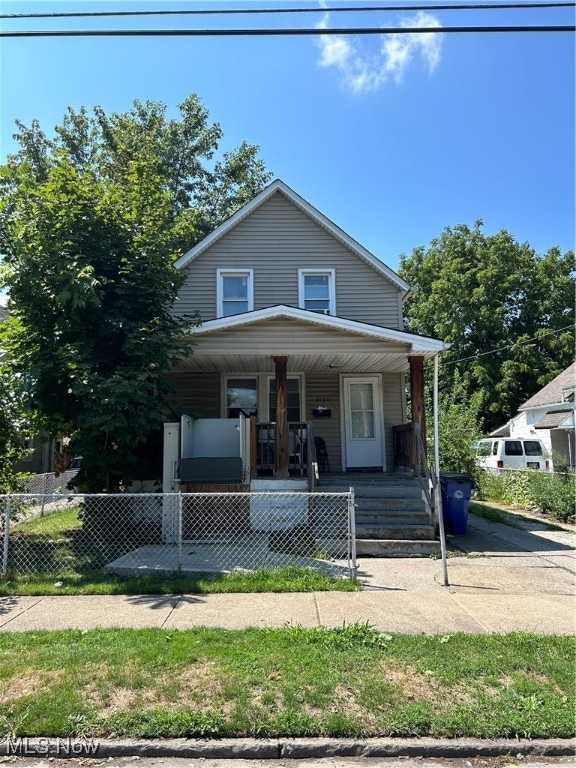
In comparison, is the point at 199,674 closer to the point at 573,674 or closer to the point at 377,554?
the point at 573,674

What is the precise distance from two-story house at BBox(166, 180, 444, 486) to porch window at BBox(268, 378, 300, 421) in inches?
1.0

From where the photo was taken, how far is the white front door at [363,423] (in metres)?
12.6

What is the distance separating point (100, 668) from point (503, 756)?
289cm

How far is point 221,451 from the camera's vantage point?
32.2 ft

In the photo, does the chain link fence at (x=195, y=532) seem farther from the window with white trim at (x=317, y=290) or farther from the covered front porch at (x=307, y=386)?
the window with white trim at (x=317, y=290)

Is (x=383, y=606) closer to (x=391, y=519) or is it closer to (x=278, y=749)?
(x=278, y=749)

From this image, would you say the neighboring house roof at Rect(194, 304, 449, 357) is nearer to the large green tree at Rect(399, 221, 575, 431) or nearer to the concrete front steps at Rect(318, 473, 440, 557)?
the concrete front steps at Rect(318, 473, 440, 557)

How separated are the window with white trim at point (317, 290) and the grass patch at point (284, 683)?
30.9ft

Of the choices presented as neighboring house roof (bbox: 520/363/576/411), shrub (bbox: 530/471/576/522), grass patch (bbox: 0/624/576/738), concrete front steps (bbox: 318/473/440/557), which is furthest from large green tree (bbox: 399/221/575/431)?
grass patch (bbox: 0/624/576/738)

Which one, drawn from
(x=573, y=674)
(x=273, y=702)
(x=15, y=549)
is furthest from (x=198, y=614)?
(x=15, y=549)

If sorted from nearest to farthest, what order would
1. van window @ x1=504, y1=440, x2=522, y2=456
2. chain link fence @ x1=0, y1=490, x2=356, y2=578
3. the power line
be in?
chain link fence @ x1=0, y1=490, x2=356, y2=578 → van window @ x1=504, y1=440, x2=522, y2=456 → the power line

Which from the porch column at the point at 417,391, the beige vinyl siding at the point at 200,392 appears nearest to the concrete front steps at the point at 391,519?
the porch column at the point at 417,391

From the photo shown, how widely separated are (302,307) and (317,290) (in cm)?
64

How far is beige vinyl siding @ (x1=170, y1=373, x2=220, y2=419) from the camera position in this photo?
12.7 meters
